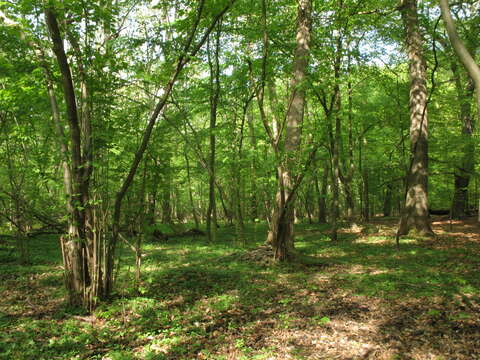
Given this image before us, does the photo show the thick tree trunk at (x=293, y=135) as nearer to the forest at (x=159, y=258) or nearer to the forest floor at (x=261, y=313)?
the forest at (x=159, y=258)

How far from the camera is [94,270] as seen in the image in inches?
185

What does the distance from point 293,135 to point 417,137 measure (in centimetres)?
550

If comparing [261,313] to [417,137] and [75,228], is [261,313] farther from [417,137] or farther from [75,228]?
[417,137]

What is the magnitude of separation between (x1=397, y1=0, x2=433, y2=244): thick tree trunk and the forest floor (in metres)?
2.87

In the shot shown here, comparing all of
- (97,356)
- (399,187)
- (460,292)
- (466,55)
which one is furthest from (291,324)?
(399,187)

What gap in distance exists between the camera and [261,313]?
15.8 feet

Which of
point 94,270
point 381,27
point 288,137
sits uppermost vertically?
point 381,27

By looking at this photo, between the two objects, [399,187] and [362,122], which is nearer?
[362,122]

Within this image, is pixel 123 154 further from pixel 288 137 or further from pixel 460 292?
pixel 460 292

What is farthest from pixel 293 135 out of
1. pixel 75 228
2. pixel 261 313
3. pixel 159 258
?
pixel 75 228

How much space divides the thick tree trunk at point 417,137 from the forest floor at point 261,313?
2873 mm

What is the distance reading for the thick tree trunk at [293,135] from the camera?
7.26 metres

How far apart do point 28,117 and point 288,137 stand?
22.5 feet

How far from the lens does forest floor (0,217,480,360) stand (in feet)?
12.0
